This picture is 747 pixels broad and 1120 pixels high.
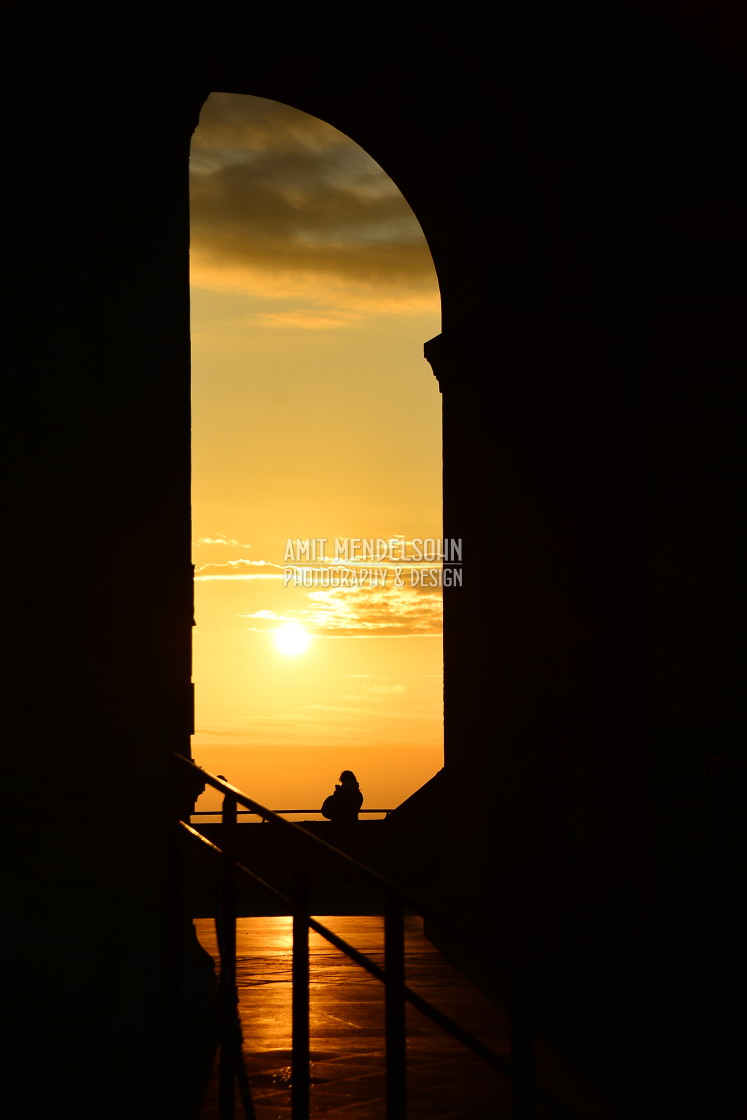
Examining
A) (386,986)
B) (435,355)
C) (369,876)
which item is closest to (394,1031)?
(386,986)

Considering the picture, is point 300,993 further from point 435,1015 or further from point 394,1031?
point 435,1015

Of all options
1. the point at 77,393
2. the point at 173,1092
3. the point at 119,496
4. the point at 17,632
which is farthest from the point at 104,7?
the point at 173,1092

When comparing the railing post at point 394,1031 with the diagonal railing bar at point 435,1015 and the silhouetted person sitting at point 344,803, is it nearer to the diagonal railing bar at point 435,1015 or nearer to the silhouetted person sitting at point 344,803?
the diagonal railing bar at point 435,1015

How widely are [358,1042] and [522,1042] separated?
3.36 m

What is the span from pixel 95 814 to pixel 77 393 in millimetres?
2180

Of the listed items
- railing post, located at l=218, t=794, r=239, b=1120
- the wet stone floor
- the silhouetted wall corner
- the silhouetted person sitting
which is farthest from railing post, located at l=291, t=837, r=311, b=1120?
the silhouetted person sitting

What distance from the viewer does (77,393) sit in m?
7.29

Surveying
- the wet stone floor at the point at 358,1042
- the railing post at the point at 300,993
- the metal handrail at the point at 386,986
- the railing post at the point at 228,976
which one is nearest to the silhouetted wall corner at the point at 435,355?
the wet stone floor at the point at 358,1042

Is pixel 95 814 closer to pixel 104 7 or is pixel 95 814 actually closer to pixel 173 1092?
pixel 173 1092

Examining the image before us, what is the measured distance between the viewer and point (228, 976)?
5.12 meters

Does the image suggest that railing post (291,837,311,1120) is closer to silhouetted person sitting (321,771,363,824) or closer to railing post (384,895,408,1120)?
railing post (384,895,408,1120)

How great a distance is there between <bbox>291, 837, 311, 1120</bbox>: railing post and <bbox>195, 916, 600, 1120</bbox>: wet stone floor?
0.86 metres

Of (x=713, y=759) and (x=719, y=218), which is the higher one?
(x=719, y=218)

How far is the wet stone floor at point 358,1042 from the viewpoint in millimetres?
5504
